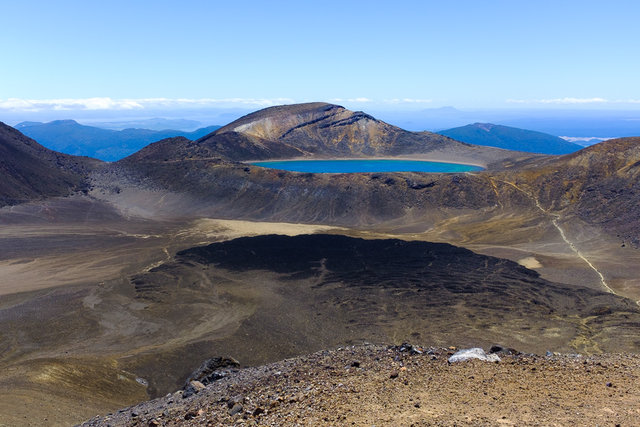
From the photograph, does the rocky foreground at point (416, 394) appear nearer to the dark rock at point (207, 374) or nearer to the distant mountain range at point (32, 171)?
the dark rock at point (207, 374)

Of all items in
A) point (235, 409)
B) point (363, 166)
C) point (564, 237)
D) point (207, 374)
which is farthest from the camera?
point (363, 166)

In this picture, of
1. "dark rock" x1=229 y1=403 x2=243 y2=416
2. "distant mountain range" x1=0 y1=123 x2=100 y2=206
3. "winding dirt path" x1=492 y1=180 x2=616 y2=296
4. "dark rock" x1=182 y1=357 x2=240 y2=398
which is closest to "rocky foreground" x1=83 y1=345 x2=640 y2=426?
"dark rock" x1=229 y1=403 x2=243 y2=416

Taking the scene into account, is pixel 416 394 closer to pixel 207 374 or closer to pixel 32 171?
pixel 207 374

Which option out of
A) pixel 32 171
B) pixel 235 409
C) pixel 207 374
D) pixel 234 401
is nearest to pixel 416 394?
pixel 235 409

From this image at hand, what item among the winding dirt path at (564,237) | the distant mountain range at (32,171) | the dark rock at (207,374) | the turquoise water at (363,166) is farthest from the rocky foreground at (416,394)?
the turquoise water at (363,166)

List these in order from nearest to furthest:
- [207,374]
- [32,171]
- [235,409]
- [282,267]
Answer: [235,409]
[207,374]
[282,267]
[32,171]

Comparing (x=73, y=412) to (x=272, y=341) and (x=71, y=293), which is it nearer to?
(x=272, y=341)

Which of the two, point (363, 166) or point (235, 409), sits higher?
point (363, 166)
